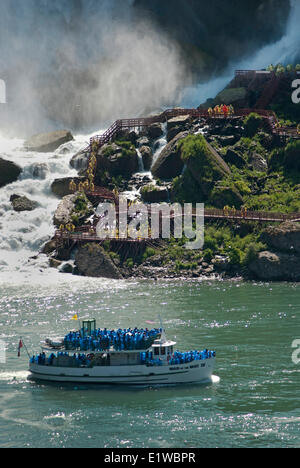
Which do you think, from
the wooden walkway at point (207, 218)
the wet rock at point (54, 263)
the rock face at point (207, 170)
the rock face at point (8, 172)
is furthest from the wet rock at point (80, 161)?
the wet rock at point (54, 263)

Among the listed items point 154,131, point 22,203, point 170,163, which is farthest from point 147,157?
point 22,203

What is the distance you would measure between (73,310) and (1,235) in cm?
4531

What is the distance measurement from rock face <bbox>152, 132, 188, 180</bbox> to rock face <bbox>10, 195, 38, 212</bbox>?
24.4m

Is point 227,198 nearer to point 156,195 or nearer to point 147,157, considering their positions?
point 156,195

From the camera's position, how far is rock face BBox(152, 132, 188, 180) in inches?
5305

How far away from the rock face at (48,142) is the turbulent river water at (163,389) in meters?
49.7

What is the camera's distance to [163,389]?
187 ft

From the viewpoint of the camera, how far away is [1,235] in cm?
12450

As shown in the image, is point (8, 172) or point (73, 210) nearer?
point (73, 210)

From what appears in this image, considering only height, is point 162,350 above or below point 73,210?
below

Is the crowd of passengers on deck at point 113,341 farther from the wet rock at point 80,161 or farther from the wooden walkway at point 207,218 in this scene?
the wet rock at point 80,161

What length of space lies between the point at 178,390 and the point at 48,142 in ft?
372

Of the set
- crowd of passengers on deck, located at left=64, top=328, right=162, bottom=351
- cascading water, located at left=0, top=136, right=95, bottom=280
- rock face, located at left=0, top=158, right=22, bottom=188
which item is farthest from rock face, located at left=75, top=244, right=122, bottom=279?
crowd of passengers on deck, located at left=64, top=328, right=162, bottom=351

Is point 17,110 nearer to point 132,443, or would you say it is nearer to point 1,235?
point 1,235
